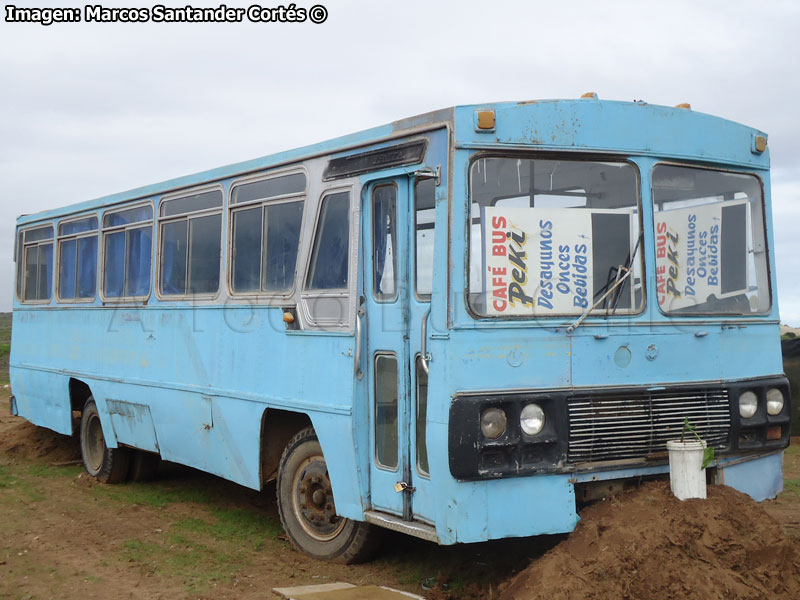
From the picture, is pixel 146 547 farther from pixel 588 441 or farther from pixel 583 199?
pixel 583 199

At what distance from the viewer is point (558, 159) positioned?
545 cm

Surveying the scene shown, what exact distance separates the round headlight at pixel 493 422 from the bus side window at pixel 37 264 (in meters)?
8.00

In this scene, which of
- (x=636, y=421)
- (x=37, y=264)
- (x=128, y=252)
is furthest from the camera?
(x=37, y=264)

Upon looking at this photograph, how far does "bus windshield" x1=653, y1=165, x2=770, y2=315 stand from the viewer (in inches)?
223

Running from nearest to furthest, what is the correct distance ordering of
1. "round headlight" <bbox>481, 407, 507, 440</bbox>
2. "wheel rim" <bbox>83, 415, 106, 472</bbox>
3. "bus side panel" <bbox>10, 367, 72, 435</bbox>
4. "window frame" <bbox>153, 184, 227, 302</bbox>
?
"round headlight" <bbox>481, 407, 507, 440</bbox> → "window frame" <bbox>153, 184, 227, 302</bbox> → "wheel rim" <bbox>83, 415, 106, 472</bbox> → "bus side panel" <bbox>10, 367, 72, 435</bbox>

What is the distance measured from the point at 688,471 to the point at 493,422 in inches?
45.3

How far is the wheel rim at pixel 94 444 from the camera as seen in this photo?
10.5 meters

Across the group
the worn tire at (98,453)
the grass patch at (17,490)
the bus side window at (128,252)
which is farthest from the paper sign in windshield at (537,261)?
the worn tire at (98,453)

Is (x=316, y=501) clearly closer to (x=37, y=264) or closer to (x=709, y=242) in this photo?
(x=709, y=242)

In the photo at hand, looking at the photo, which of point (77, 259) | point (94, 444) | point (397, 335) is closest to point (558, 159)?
point (397, 335)

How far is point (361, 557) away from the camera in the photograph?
644 centimetres

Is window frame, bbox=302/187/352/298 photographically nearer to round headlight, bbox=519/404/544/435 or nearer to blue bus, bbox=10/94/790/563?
blue bus, bbox=10/94/790/563

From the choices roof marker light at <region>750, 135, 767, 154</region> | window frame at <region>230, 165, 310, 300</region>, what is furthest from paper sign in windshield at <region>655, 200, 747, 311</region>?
window frame at <region>230, 165, 310, 300</region>

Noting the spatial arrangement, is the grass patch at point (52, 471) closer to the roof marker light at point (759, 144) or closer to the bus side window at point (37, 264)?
the bus side window at point (37, 264)
